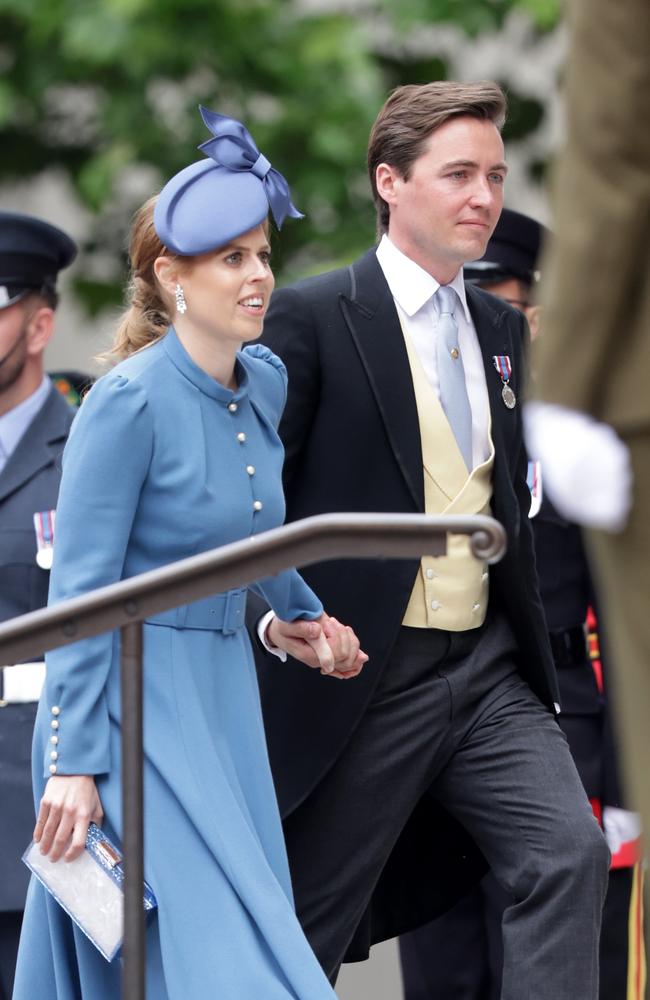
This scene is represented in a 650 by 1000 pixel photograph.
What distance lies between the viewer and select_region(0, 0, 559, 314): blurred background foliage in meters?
9.77

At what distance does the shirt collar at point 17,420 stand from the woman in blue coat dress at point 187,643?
1.36 metres

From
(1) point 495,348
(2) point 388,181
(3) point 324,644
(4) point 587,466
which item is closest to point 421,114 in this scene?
(2) point 388,181

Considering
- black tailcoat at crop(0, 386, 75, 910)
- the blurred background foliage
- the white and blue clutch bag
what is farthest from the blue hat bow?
the blurred background foliage

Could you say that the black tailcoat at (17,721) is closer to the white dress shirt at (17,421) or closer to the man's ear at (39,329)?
the white dress shirt at (17,421)

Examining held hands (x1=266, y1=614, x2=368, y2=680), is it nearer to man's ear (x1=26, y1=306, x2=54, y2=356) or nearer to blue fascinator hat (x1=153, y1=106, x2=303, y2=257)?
blue fascinator hat (x1=153, y1=106, x2=303, y2=257)

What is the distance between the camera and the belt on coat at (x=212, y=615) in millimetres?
3951

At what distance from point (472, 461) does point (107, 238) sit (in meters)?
6.83

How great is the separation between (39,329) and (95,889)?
227 cm

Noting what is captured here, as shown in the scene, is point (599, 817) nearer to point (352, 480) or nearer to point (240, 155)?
point (352, 480)

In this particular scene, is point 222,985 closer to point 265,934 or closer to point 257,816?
point 265,934

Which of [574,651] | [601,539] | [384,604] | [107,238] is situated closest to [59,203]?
[107,238]

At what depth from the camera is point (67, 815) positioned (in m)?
3.80

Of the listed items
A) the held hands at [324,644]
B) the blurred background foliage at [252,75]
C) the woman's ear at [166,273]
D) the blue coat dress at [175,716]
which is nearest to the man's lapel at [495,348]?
the held hands at [324,644]

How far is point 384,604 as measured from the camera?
4449 millimetres
